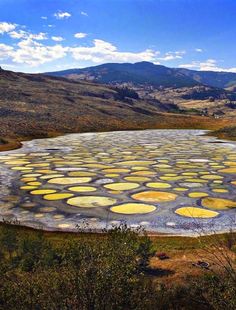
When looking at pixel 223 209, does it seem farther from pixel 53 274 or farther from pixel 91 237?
pixel 53 274

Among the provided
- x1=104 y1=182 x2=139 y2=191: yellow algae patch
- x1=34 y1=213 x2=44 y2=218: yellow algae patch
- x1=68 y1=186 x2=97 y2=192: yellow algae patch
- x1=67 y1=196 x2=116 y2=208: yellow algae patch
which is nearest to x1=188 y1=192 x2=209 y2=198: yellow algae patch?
x1=104 y1=182 x2=139 y2=191: yellow algae patch

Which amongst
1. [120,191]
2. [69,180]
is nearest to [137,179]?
[120,191]

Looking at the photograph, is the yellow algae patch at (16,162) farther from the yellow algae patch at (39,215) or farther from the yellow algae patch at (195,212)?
the yellow algae patch at (195,212)

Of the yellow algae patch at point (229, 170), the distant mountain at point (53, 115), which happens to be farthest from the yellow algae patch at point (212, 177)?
the distant mountain at point (53, 115)

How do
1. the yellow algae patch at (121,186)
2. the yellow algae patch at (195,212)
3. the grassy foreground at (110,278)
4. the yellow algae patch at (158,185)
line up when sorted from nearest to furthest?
the grassy foreground at (110,278)
the yellow algae patch at (195,212)
the yellow algae patch at (121,186)
the yellow algae patch at (158,185)

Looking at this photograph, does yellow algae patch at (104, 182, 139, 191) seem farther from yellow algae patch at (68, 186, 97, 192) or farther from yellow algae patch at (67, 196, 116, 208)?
yellow algae patch at (67, 196, 116, 208)

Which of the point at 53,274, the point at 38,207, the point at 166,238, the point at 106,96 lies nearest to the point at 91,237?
the point at 166,238

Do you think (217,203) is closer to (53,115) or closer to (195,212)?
(195,212)
